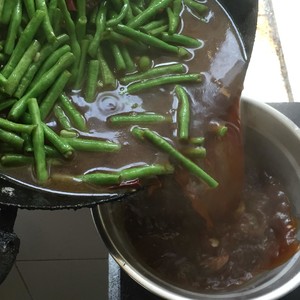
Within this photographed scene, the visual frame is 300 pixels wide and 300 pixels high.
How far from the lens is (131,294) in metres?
1.38

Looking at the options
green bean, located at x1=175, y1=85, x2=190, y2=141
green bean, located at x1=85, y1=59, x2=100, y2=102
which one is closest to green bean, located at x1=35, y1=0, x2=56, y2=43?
green bean, located at x1=85, y1=59, x2=100, y2=102

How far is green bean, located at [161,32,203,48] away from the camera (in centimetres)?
135

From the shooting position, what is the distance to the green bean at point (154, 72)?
129cm

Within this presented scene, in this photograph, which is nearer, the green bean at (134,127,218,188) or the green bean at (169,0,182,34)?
the green bean at (134,127,218,188)

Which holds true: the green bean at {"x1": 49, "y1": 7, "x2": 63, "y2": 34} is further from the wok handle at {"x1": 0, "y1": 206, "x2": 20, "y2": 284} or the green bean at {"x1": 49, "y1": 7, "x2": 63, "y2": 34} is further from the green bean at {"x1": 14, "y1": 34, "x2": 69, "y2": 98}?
the wok handle at {"x1": 0, "y1": 206, "x2": 20, "y2": 284}

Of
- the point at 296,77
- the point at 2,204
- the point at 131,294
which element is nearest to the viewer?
the point at 2,204

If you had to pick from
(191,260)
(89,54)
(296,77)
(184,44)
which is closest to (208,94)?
(184,44)

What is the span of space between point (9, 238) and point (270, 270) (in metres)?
0.65

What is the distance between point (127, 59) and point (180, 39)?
0.51 ft

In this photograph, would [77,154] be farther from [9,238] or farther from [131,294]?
[131,294]

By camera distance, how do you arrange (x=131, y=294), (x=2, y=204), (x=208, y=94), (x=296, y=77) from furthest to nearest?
(x=296, y=77), (x=131, y=294), (x=208, y=94), (x=2, y=204)

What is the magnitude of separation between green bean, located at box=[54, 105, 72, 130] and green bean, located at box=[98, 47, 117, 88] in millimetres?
133

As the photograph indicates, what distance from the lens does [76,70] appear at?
1272 millimetres

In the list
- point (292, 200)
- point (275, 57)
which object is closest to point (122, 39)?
point (292, 200)
